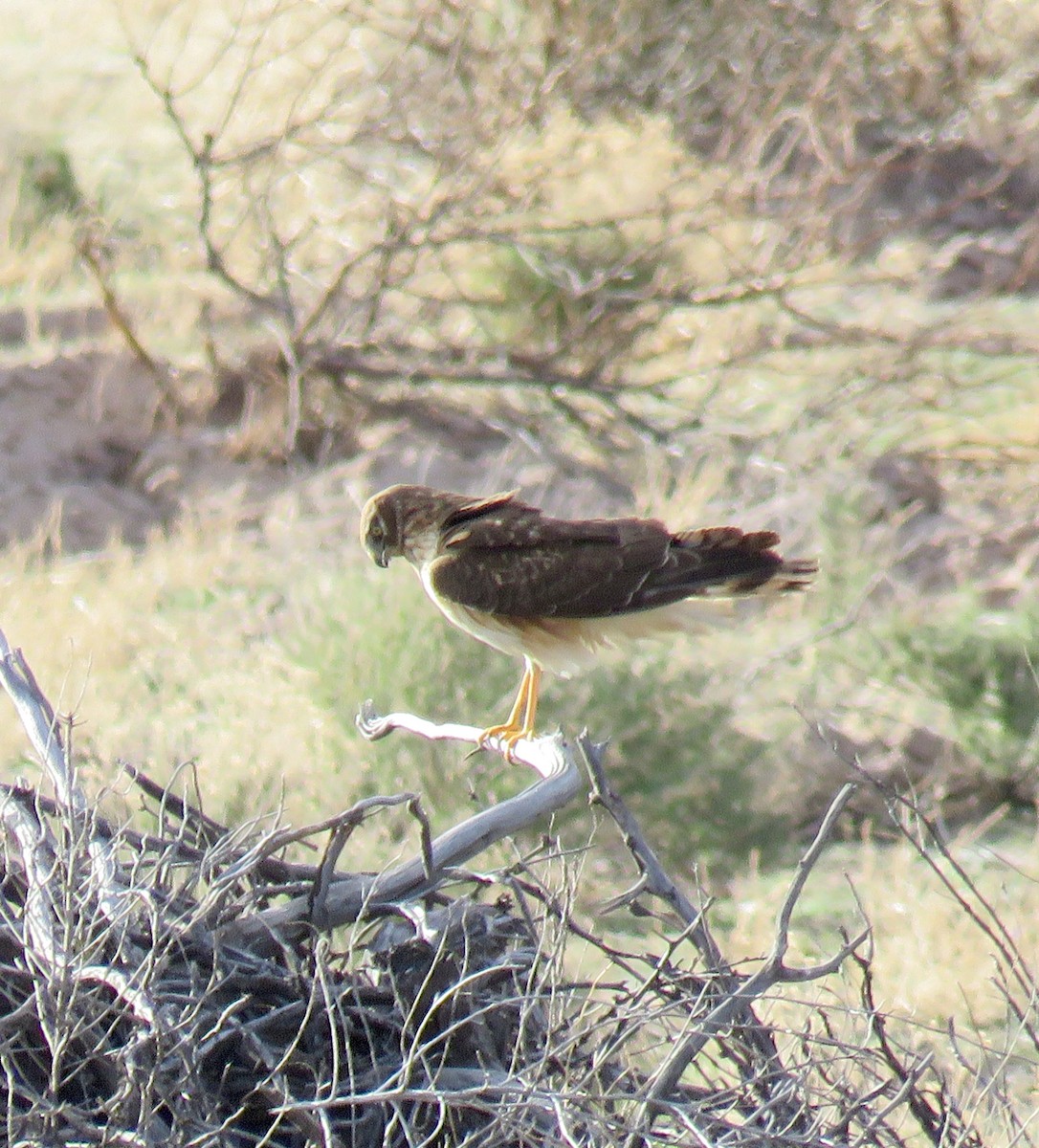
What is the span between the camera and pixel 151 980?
90.7 inches

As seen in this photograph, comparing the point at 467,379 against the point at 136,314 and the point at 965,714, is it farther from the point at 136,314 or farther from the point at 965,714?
Answer: the point at 965,714

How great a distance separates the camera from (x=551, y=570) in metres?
4.57

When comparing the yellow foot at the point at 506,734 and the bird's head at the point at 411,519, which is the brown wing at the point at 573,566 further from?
the yellow foot at the point at 506,734

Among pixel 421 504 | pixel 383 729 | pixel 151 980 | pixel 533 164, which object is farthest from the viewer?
pixel 533 164

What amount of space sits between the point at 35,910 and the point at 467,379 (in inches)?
347

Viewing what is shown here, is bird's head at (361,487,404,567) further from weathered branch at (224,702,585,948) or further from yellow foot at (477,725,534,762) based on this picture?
weathered branch at (224,702,585,948)

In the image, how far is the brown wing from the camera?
4.45 metres

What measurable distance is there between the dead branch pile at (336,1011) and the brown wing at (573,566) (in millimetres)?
1695

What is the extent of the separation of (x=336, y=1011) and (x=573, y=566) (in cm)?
224

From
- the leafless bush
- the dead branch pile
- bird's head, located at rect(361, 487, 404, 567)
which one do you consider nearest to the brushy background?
the leafless bush

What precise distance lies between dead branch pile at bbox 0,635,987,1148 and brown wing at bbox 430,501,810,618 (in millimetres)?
1695

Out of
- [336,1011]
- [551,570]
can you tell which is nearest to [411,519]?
[551,570]

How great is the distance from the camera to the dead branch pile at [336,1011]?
227 cm

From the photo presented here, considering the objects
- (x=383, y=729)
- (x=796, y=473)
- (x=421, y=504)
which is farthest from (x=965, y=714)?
(x=383, y=729)
